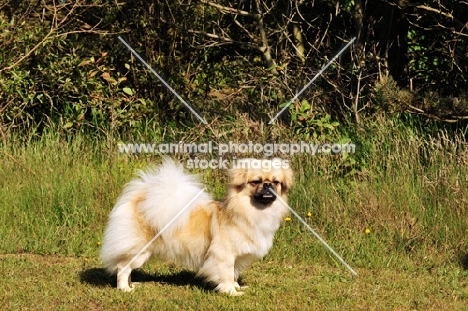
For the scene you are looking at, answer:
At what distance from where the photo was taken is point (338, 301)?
591 cm

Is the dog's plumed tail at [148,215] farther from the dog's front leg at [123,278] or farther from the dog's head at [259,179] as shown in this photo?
the dog's head at [259,179]

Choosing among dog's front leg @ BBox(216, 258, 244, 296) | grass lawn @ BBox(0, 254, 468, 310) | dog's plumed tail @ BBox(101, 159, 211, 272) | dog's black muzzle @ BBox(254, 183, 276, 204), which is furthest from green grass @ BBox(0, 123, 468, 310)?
dog's black muzzle @ BBox(254, 183, 276, 204)

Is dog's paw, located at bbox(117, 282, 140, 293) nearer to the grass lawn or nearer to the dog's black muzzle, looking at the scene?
the grass lawn

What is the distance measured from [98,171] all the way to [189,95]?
2608mm

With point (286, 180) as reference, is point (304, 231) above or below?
below

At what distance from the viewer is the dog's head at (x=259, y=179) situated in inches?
237

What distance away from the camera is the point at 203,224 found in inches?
248

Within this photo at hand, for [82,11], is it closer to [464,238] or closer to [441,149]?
[441,149]

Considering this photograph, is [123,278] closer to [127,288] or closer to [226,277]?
[127,288]

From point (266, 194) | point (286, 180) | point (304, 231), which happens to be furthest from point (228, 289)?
point (304, 231)

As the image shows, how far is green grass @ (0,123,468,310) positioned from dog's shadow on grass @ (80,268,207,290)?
0.02m

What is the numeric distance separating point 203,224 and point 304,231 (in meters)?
1.67

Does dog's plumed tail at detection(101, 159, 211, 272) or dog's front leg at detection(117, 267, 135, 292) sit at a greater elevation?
dog's plumed tail at detection(101, 159, 211, 272)

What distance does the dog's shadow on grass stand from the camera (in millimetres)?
6570
